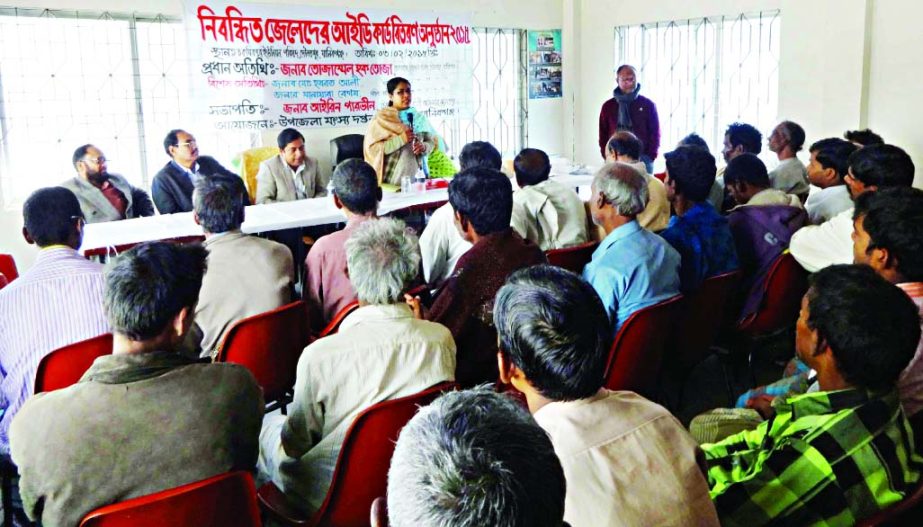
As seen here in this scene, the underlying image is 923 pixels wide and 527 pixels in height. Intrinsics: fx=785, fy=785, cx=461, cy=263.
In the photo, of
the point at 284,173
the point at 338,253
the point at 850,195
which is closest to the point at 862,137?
the point at 850,195

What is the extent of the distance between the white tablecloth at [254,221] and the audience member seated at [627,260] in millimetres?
1643

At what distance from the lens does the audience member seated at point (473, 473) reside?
0.70m

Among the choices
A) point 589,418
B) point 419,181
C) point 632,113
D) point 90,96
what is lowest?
point 589,418

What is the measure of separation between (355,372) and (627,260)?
111 cm

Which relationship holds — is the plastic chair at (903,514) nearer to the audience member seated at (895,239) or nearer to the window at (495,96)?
the audience member seated at (895,239)

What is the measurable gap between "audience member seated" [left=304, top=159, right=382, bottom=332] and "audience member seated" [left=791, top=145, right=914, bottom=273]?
164cm

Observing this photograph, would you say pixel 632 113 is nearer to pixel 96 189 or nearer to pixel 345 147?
pixel 345 147

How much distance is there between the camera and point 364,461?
167cm

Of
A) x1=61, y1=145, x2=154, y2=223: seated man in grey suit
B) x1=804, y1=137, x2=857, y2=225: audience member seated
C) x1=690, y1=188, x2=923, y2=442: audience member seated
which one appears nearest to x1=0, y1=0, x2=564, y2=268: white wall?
x1=61, y1=145, x2=154, y2=223: seated man in grey suit

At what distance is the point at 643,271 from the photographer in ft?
8.30

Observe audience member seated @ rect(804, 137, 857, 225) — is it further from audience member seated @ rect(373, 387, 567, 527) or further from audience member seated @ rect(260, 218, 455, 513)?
audience member seated @ rect(373, 387, 567, 527)

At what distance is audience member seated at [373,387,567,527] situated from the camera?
2.30 feet

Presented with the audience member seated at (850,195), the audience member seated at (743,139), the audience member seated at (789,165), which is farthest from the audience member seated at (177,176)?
the audience member seated at (850,195)

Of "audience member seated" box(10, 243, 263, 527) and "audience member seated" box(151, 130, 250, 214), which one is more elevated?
"audience member seated" box(151, 130, 250, 214)
